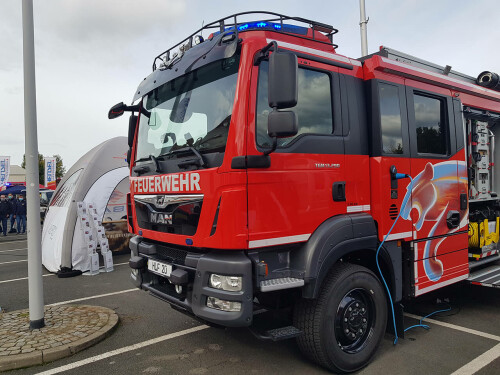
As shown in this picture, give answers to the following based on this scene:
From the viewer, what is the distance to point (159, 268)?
12.3ft

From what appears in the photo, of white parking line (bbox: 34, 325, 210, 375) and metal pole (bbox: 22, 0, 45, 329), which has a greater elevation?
metal pole (bbox: 22, 0, 45, 329)

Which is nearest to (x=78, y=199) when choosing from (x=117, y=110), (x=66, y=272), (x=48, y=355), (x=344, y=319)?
(x=66, y=272)

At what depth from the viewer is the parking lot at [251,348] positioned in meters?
3.61

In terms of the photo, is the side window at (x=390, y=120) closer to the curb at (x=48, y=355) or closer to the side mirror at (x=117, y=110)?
the side mirror at (x=117, y=110)

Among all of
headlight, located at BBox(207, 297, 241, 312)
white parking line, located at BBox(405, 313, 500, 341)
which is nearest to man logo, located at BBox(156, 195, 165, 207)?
headlight, located at BBox(207, 297, 241, 312)

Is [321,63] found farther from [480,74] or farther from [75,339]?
[75,339]

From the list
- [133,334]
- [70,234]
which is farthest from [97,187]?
[133,334]

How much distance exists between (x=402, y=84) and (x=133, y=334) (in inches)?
170

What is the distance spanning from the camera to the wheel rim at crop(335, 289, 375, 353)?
3.49 m

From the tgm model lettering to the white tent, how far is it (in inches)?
195

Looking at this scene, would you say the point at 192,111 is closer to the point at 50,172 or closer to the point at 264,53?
the point at 264,53

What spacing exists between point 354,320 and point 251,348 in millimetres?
→ 1203

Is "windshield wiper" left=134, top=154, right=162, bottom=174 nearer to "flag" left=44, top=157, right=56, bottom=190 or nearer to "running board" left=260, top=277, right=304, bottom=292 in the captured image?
"running board" left=260, top=277, right=304, bottom=292

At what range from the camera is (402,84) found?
165 inches
